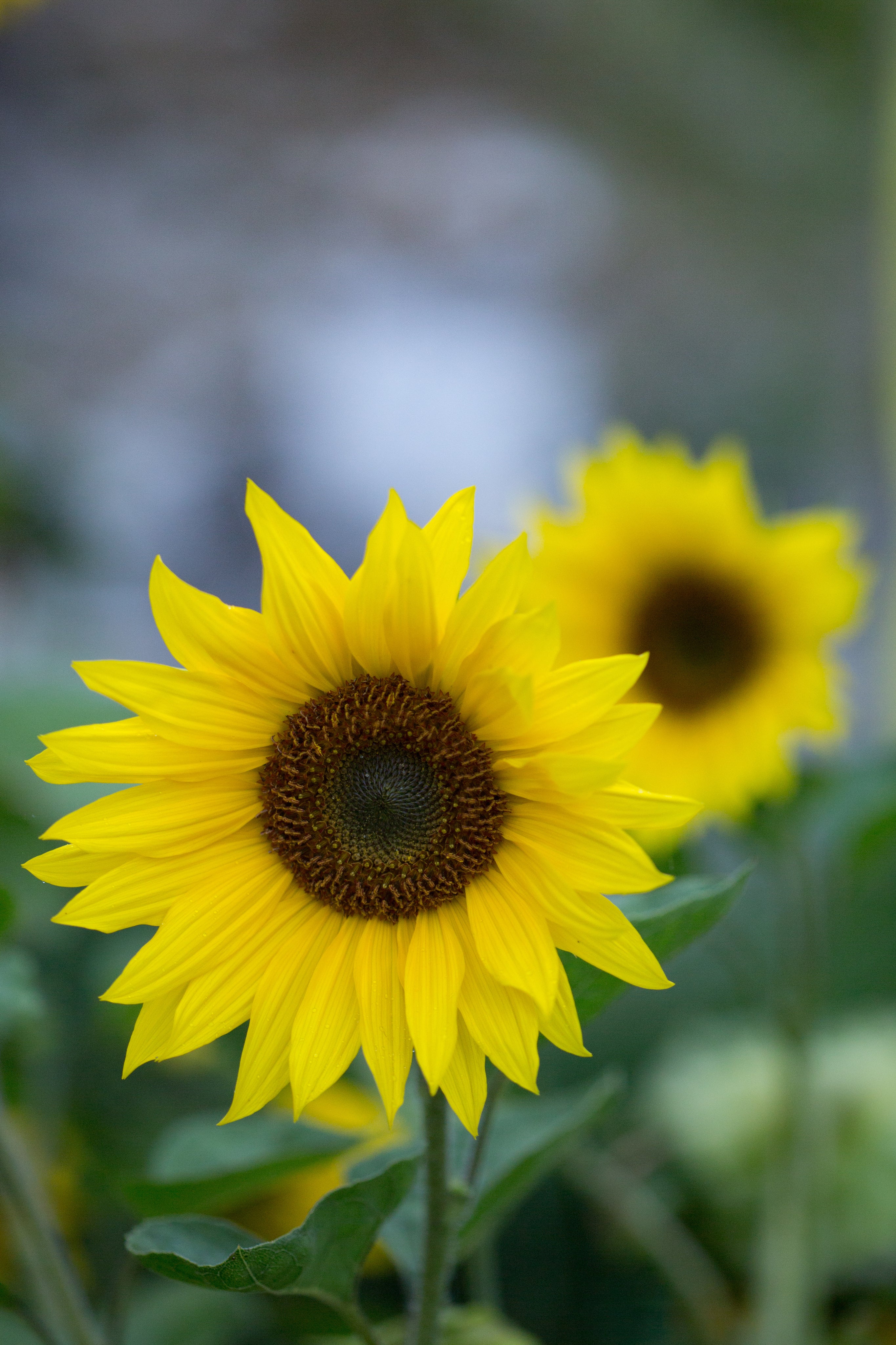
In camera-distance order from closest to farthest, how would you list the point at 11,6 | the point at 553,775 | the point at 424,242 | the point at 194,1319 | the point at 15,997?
1. the point at 553,775
2. the point at 15,997
3. the point at 194,1319
4. the point at 11,6
5. the point at 424,242

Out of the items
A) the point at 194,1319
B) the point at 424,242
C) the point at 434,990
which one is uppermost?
the point at 424,242

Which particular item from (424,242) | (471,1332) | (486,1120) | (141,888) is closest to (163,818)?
(141,888)

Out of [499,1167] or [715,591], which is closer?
[499,1167]

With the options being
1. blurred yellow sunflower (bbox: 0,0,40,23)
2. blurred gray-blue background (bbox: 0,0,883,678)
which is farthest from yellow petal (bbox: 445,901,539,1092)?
blurred gray-blue background (bbox: 0,0,883,678)

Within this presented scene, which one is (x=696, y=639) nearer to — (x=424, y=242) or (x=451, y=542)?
(x=451, y=542)

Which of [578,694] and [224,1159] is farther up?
[578,694]

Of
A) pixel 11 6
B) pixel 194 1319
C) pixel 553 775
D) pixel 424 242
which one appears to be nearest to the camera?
pixel 553 775

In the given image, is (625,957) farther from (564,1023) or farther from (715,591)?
(715,591)
